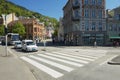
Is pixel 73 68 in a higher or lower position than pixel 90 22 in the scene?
lower

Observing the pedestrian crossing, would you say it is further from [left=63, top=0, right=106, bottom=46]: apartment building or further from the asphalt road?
[left=63, top=0, right=106, bottom=46]: apartment building

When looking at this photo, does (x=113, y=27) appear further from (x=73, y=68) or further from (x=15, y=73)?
(x=15, y=73)

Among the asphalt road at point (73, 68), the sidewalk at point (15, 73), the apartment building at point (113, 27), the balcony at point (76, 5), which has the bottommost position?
the asphalt road at point (73, 68)

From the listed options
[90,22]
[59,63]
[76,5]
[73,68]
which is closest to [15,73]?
[73,68]

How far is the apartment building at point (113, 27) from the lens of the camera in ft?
190

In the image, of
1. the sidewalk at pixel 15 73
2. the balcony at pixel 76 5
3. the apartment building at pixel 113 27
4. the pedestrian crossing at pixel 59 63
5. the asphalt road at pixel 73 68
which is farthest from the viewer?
the balcony at pixel 76 5

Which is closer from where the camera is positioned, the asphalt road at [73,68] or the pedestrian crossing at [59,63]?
the asphalt road at [73,68]

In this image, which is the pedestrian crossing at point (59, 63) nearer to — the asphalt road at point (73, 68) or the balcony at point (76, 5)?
the asphalt road at point (73, 68)

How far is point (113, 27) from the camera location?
58.4 meters

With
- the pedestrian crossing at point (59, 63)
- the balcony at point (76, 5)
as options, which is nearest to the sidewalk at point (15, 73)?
the pedestrian crossing at point (59, 63)

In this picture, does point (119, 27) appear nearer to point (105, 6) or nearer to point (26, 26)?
point (105, 6)

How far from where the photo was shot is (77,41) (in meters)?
58.1

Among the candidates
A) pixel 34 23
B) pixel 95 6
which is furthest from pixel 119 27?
pixel 34 23

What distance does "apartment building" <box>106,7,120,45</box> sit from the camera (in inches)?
2286
